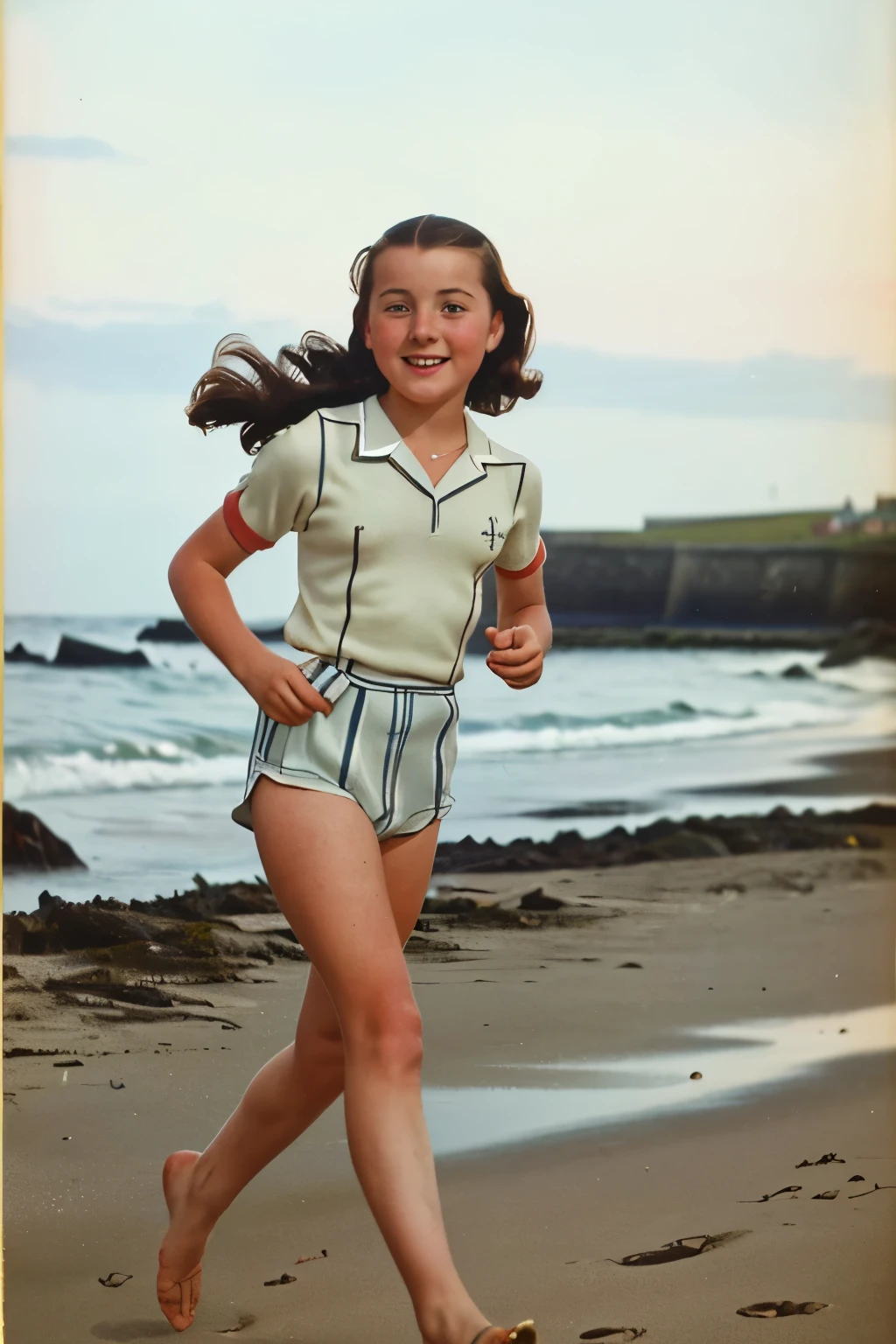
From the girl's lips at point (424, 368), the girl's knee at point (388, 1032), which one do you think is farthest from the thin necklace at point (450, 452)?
the girl's knee at point (388, 1032)

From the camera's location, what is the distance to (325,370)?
2.11m

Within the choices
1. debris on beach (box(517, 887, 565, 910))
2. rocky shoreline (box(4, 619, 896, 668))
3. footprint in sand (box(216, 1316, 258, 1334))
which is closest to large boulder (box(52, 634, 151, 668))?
rocky shoreline (box(4, 619, 896, 668))

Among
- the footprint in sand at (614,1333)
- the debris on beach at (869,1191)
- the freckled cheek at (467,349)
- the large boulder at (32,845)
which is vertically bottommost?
the footprint in sand at (614,1333)

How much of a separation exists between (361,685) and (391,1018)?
420 mm

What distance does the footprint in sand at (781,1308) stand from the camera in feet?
7.30

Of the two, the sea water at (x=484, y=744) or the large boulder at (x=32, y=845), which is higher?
the sea water at (x=484, y=744)

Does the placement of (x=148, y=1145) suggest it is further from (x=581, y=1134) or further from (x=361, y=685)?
(x=361, y=685)

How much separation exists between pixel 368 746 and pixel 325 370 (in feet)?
1.78

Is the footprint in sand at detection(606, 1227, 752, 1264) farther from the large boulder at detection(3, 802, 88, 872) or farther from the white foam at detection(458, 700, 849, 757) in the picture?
the large boulder at detection(3, 802, 88, 872)

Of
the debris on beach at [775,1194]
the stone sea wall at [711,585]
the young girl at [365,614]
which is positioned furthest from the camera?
the stone sea wall at [711,585]

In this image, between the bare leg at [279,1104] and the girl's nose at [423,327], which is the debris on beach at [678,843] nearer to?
the bare leg at [279,1104]

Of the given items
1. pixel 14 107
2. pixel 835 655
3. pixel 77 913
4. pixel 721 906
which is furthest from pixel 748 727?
pixel 14 107

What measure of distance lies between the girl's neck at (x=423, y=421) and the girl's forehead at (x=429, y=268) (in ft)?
0.47

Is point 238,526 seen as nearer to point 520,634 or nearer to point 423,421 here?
point 423,421
